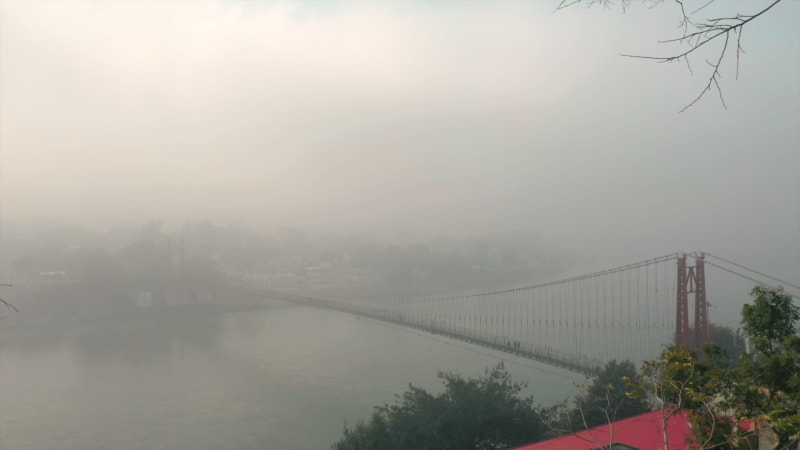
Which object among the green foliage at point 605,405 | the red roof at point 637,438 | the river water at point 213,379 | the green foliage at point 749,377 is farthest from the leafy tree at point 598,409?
the green foliage at point 749,377

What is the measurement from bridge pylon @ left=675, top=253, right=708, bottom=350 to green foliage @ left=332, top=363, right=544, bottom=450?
2728mm

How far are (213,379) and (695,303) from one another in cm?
525

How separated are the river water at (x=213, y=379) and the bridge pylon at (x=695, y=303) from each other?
1.16 metres

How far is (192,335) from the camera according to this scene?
381 inches

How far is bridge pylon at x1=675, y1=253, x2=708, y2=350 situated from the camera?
522 centimetres

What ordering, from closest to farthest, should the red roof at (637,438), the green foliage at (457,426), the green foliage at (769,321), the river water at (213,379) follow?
the green foliage at (769,321) < the red roof at (637,438) < the green foliage at (457,426) < the river water at (213,379)

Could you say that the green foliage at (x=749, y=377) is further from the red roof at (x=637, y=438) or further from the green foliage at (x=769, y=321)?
the red roof at (x=637, y=438)

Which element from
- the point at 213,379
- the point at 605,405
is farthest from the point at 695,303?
the point at 213,379

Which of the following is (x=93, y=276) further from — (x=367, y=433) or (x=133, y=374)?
(x=367, y=433)

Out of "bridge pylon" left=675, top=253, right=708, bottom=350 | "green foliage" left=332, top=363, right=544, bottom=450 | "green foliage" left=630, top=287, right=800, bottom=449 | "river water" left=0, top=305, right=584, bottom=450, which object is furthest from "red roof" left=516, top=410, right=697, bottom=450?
"bridge pylon" left=675, top=253, right=708, bottom=350

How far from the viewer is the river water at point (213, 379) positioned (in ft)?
15.8

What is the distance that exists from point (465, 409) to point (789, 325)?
6.75 feet

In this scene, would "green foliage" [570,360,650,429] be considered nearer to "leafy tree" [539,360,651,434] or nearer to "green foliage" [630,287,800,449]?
"leafy tree" [539,360,651,434]

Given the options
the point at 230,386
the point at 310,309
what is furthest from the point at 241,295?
the point at 230,386
